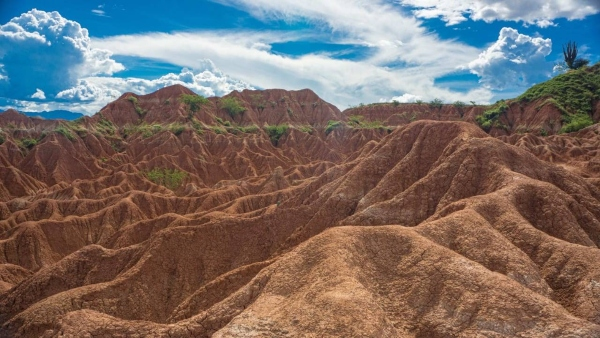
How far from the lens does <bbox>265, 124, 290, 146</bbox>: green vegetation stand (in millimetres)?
123012

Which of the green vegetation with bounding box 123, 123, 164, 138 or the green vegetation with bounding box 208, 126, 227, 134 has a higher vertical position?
the green vegetation with bounding box 208, 126, 227, 134

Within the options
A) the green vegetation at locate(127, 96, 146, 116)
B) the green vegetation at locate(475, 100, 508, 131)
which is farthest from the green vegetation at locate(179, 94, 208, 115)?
the green vegetation at locate(475, 100, 508, 131)

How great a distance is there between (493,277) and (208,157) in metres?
88.1

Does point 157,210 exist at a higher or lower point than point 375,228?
lower

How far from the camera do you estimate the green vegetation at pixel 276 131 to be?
123012 millimetres

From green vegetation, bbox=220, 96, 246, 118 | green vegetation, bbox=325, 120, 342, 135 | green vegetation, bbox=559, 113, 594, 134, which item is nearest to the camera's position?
green vegetation, bbox=559, 113, 594, 134

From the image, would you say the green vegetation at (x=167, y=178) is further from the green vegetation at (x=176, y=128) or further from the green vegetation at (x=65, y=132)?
the green vegetation at (x=65, y=132)

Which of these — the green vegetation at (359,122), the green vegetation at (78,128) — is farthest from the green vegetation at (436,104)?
the green vegetation at (78,128)

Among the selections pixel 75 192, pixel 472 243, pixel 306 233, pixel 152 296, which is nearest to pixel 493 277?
pixel 472 243

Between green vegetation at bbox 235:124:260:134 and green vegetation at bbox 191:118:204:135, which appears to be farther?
green vegetation at bbox 235:124:260:134

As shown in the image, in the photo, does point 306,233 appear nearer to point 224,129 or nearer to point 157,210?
point 157,210

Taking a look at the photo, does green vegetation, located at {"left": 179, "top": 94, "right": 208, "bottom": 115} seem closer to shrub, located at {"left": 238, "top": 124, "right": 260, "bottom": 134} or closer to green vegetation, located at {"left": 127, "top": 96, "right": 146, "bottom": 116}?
green vegetation, located at {"left": 127, "top": 96, "right": 146, "bottom": 116}

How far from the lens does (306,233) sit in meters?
35.1

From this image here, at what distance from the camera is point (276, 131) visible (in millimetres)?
124812
